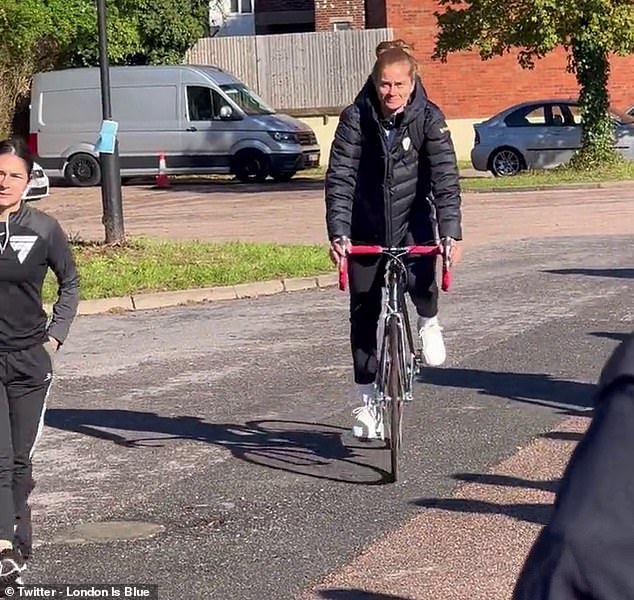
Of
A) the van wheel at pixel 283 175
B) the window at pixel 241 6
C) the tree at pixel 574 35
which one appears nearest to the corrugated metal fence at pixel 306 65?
the van wheel at pixel 283 175

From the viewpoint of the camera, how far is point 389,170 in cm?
709

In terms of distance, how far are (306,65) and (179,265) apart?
23891mm

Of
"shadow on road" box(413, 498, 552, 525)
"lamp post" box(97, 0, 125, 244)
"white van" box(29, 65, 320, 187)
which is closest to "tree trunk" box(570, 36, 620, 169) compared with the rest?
"white van" box(29, 65, 320, 187)

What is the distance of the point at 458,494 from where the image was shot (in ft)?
21.7

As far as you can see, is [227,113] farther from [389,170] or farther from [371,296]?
[389,170]

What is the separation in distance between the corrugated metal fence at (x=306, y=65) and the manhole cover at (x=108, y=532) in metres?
32.1

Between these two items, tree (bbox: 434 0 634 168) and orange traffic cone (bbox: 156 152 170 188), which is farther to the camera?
orange traffic cone (bbox: 156 152 170 188)

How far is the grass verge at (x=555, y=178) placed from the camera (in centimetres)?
2634

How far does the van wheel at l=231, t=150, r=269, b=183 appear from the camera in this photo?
3178 centimetres

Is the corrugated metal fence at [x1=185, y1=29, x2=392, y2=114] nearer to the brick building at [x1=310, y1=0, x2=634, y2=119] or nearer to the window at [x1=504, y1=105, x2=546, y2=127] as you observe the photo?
the brick building at [x1=310, y1=0, x2=634, y2=119]

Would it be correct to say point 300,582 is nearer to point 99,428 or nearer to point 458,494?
point 458,494

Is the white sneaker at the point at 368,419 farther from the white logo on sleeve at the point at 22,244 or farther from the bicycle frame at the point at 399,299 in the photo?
the white logo on sleeve at the point at 22,244

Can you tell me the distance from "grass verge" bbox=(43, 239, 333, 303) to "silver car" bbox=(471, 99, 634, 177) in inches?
522

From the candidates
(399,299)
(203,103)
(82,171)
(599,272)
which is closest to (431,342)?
(399,299)
